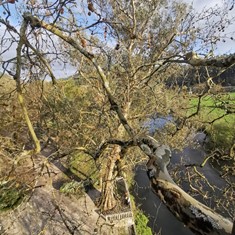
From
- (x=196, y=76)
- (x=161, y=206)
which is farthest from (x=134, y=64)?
(x=161, y=206)

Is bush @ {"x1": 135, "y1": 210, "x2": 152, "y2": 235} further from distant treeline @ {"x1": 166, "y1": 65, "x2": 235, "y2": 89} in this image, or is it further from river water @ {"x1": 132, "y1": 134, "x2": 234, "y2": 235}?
distant treeline @ {"x1": 166, "y1": 65, "x2": 235, "y2": 89}

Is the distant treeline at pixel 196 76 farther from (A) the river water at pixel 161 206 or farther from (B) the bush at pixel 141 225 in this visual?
(B) the bush at pixel 141 225

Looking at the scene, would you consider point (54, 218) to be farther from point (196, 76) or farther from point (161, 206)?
point (196, 76)

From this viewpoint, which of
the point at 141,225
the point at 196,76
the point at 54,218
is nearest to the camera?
the point at 196,76

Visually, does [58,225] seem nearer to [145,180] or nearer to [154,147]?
[145,180]

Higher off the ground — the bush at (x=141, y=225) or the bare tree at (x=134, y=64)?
the bare tree at (x=134, y=64)

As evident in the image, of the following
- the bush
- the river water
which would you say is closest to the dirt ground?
the bush

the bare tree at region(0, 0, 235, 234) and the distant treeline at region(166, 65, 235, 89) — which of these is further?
the distant treeline at region(166, 65, 235, 89)

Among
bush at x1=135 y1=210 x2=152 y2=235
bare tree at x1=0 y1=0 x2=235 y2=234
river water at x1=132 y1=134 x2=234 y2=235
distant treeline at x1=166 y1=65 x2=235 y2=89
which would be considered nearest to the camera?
bare tree at x1=0 y1=0 x2=235 y2=234

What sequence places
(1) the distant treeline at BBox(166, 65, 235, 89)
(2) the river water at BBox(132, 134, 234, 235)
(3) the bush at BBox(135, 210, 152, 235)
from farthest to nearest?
1. (2) the river water at BBox(132, 134, 234, 235)
2. (3) the bush at BBox(135, 210, 152, 235)
3. (1) the distant treeline at BBox(166, 65, 235, 89)

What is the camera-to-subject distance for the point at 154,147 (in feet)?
9.27

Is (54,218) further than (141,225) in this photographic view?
No

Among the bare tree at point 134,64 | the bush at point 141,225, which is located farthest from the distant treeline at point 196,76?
the bush at point 141,225

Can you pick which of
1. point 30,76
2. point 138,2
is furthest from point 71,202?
point 30,76
